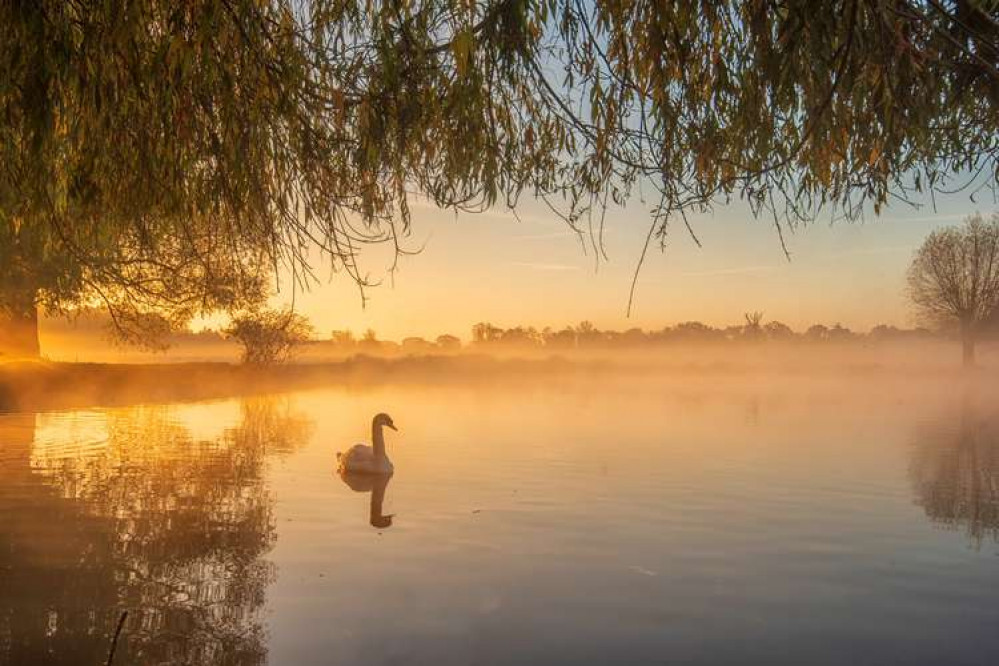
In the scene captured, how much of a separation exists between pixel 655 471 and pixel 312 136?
1017cm

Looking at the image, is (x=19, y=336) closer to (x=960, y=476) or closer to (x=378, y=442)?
(x=378, y=442)

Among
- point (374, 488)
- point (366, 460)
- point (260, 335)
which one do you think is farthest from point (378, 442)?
point (260, 335)

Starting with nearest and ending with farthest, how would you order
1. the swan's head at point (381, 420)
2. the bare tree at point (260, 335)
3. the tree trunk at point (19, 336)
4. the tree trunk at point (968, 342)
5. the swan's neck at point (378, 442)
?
the swan's neck at point (378, 442) < the swan's head at point (381, 420) < the tree trunk at point (19, 336) < the bare tree at point (260, 335) < the tree trunk at point (968, 342)

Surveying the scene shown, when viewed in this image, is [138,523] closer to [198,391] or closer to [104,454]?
[104,454]

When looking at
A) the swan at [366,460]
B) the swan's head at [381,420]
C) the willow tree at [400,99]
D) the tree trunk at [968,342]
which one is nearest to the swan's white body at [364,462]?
the swan at [366,460]

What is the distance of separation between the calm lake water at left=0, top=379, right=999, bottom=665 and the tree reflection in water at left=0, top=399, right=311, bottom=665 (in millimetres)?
34

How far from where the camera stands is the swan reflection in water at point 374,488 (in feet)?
34.4

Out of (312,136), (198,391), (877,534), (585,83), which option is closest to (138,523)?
(312,136)

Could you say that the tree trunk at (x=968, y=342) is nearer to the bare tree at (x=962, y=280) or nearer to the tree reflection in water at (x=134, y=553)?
the bare tree at (x=962, y=280)

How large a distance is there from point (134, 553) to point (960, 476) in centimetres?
1317

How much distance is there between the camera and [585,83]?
613cm

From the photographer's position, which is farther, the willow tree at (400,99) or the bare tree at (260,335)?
the bare tree at (260,335)

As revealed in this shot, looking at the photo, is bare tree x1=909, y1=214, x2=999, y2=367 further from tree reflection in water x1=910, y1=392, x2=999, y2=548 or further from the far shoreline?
tree reflection in water x1=910, y1=392, x2=999, y2=548

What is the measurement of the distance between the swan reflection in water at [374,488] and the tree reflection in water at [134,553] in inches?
51.7
